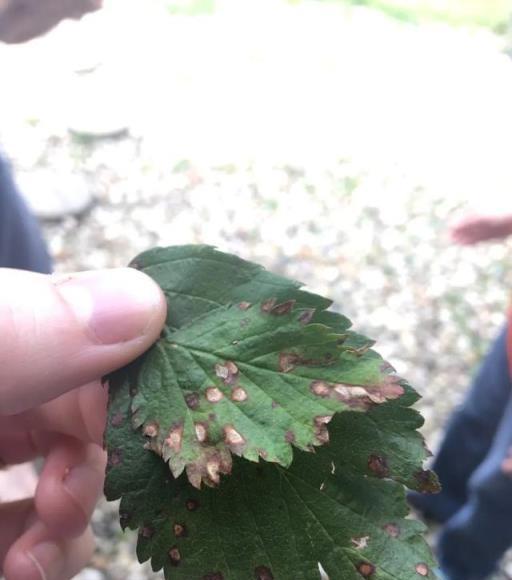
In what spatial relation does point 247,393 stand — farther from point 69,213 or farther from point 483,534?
point 69,213

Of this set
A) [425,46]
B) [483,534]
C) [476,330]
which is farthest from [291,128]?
[483,534]

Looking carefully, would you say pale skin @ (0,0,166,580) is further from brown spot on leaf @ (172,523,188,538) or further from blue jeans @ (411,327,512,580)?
blue jeans @ (411,327,512,580)

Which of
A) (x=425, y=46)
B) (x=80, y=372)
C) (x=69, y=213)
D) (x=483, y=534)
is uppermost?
(x=80, y=372)

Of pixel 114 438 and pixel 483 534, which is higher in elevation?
pixel 114 438

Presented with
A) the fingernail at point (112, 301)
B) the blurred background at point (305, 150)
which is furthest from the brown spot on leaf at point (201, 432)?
the blurred background at point (305, 150)

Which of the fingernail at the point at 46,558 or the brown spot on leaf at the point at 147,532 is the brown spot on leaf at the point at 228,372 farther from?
the fingernail at the point at 46,558

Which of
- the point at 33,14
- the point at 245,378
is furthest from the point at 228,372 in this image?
the point at 33,14

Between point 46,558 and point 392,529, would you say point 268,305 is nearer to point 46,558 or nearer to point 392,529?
point 392,529

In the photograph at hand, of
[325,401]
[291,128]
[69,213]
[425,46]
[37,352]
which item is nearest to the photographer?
[325,401]
